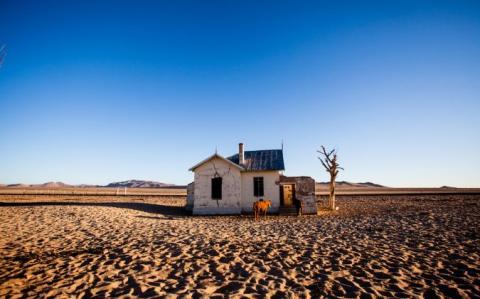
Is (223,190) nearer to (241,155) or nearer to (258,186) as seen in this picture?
(258,186)

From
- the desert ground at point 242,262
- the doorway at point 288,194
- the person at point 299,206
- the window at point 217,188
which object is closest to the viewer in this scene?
the desert ground at point 242,262

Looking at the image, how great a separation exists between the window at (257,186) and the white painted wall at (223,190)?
3.78ft

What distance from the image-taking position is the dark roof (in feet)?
60.8

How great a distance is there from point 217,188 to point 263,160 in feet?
13.8

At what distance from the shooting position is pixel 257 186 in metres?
18.6

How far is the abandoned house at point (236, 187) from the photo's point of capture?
1828 cm

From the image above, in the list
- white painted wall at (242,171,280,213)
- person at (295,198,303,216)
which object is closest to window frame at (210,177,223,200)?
white painted wall at (242,171,280,213)

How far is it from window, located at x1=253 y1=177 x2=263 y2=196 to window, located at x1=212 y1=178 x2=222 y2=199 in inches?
100

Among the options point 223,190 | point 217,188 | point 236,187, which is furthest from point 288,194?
point 217,188

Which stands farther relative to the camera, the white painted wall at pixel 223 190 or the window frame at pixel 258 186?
the window frame at pixel 258 186

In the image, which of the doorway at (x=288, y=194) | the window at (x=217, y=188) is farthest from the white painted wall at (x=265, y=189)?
the window at (x=217, y=188)

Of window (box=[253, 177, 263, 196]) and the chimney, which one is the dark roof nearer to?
the chimney

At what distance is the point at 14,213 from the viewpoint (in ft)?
48.1

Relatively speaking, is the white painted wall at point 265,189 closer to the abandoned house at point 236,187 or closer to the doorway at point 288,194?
the abandoned house at point 236,187
